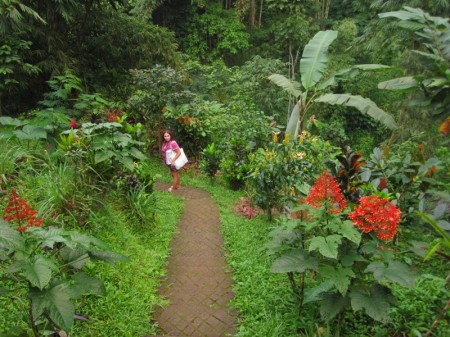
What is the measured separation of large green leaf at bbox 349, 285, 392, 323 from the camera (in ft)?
9.02

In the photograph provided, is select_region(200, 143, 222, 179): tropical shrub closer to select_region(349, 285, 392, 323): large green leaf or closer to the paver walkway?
the paver walkway

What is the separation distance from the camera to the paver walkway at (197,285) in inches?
Result: 146

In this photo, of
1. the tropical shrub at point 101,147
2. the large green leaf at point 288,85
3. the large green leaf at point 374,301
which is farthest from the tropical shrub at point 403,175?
the tropical shrub at point 101,147

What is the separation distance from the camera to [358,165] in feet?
11.5

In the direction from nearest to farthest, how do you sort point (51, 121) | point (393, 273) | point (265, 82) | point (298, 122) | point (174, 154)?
point (393, 273)
point (51, 121)
point (298, 122)
point (174, 154)
point (265, 82)

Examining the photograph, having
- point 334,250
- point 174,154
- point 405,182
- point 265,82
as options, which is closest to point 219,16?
point 265,82

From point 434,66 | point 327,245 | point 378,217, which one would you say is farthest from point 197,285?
point 434,66

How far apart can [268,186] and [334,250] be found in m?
3.20

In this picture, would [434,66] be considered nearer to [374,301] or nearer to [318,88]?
[374,301]

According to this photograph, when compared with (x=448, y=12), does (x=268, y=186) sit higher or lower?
lower

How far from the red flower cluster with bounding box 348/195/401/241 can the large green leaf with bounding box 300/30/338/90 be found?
3.24m

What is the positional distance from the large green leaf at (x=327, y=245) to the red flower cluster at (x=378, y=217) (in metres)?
0.20

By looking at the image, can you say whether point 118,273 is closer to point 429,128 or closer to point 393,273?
point 393,273

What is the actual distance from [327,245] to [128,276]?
7.77 feet
